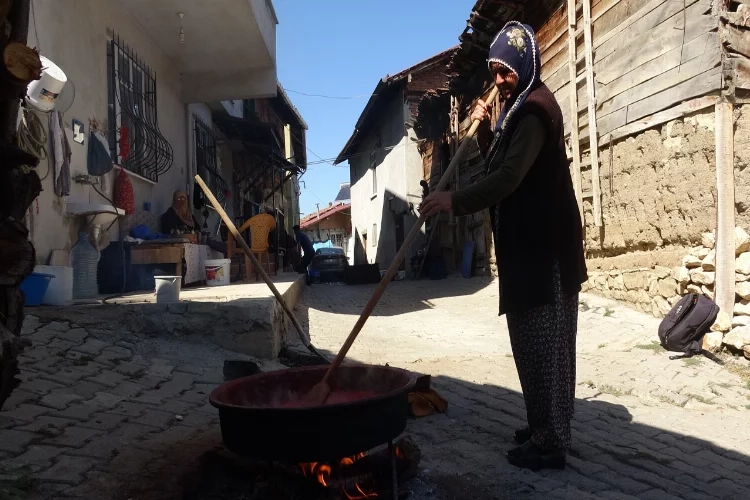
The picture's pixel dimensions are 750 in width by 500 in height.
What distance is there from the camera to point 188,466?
2432mm

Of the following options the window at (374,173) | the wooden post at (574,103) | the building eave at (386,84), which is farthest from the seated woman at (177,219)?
the window at (374,173)

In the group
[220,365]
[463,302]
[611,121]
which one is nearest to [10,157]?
[220,365]

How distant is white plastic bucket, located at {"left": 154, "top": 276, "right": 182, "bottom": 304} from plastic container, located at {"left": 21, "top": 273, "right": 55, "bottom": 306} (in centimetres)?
74

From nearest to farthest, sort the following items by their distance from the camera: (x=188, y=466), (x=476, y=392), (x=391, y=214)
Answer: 1. (x=188, y=466)
2. (x=476, y=392)
3. (x=391, y=214)

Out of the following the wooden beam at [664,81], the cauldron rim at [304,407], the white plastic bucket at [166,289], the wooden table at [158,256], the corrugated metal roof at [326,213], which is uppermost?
the corrugated metal roof at [326,213]

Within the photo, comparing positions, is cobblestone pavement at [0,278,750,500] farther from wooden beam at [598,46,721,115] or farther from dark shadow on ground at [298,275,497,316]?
dark shadow on ground at [298,275,497,316]

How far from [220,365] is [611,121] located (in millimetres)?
5191

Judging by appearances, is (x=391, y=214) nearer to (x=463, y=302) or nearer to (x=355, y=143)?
(x=355, y=143)

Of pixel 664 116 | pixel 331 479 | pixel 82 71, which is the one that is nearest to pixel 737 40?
pixel 664 116

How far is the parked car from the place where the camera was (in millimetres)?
16469

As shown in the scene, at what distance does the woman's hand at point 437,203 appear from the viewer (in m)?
2.43

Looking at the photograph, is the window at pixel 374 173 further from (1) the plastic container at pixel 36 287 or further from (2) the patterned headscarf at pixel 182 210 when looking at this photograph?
(1) the plastic container at pixel 36 287

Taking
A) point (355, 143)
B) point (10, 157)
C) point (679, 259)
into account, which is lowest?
point (679, 259)

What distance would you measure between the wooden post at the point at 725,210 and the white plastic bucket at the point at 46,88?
5.44 meters
